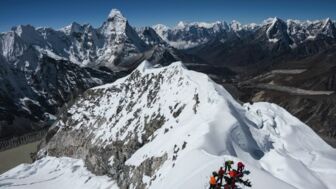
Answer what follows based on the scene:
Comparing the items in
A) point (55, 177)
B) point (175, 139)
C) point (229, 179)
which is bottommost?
point (55, 177)

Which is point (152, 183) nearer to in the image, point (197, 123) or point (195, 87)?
point (197, 123)

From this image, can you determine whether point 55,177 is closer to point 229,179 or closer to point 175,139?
point 175,139

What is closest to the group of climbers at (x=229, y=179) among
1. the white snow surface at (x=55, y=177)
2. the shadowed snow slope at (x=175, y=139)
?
the shadowed snow slope at (x=175, y=139)

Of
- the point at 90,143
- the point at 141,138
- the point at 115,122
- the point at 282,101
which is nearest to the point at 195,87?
the point at 141,138

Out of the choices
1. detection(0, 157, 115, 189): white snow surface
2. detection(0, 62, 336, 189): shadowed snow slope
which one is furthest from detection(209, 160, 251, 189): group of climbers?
detection(0, 157, 115, 189): white snow surface

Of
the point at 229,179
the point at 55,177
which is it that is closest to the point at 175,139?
the point at 229,179

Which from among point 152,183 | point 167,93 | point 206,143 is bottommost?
point 152,183

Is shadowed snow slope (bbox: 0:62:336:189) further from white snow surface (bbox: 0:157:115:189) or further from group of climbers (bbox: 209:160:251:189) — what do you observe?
group of climbers (bbox: 209:160:251:189)

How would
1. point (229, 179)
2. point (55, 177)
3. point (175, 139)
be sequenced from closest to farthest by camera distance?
point (229, 179) < point (175, 139) < point (55, 177)
